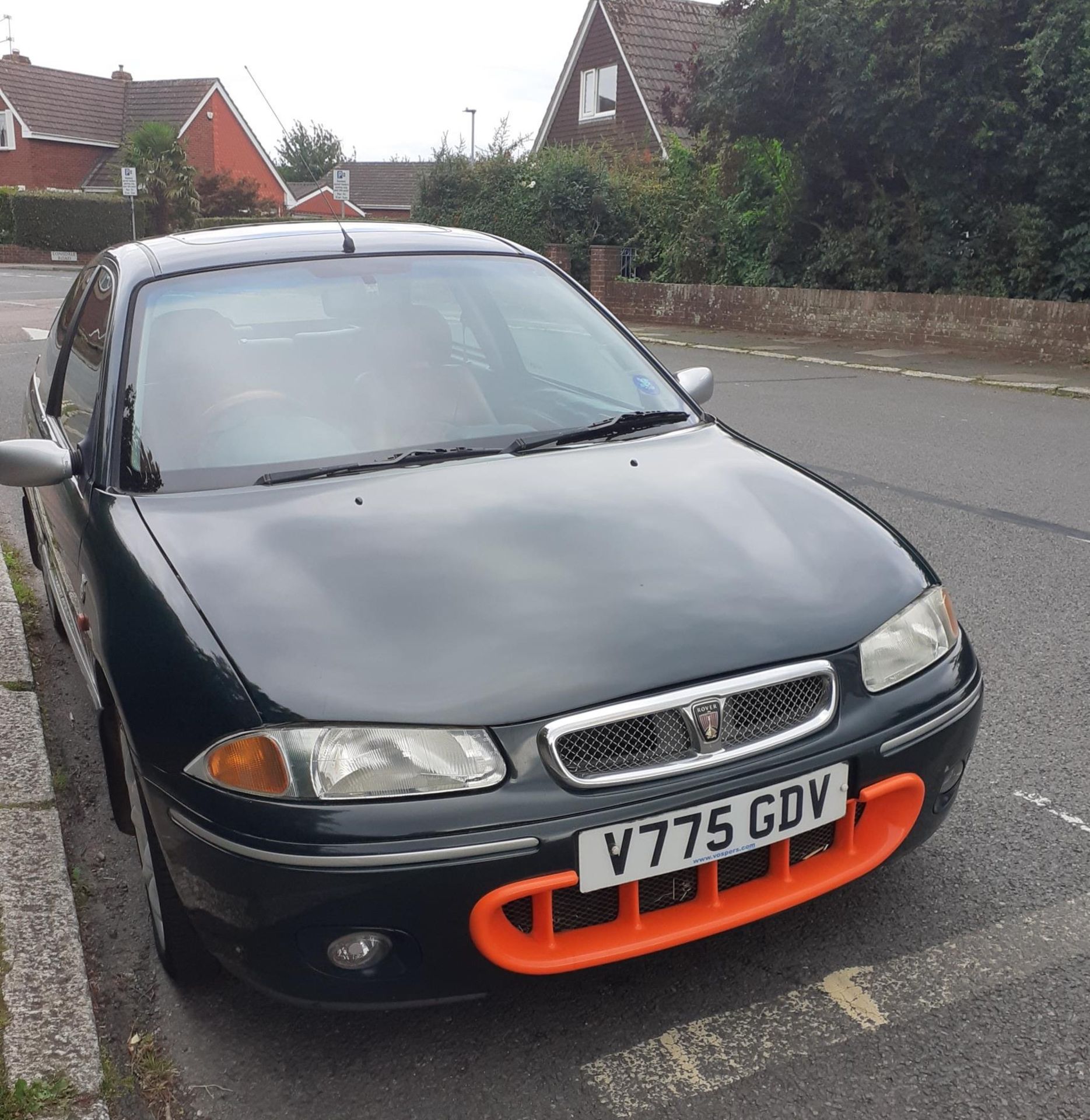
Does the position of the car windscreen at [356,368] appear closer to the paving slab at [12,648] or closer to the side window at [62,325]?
the side window at [62,325]

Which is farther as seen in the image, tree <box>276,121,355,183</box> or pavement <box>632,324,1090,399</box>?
tree <box>276,121,355,183</box>

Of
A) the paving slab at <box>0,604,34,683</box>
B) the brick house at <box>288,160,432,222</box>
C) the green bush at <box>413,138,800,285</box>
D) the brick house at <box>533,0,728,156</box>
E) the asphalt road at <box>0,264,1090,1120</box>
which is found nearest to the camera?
the asphalt road at <box>0,264,1090,1120</box>

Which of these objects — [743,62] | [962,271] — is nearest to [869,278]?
[962,271]

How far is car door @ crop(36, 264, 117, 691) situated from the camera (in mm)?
3104

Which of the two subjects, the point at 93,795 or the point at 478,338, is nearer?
the point at 93,795

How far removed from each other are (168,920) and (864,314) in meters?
15.4

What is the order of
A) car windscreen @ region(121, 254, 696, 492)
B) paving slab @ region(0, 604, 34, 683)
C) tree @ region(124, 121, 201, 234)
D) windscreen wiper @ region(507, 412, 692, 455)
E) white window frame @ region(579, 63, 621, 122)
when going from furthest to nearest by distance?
tree @ region(124, 121, 201, 234), white window frame @ region(579, 63, 621, 122), paving slab @ region(0, 604, 34, 683), windscreen wiper @ region(507, 412, 692, 455), car windscreen @ region(121, 254, 696, 492)

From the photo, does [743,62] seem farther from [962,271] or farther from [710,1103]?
[710,1103]

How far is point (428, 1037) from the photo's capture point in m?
2.38

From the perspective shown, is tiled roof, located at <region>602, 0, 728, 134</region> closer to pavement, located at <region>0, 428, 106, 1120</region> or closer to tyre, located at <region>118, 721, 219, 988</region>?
pavement, located at <region>0, 428, 106, 1120</region>

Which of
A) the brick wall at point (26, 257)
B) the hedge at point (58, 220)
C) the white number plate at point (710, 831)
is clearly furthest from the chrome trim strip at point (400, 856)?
the brick wall at point (26, 257)

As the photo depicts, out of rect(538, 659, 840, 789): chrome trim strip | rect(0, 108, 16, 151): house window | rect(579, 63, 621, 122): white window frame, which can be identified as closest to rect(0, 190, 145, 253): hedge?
rect(0, 108, 16, 151): house window

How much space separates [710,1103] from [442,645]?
0.93 m

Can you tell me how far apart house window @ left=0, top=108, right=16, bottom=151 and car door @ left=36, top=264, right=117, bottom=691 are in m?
55.6
